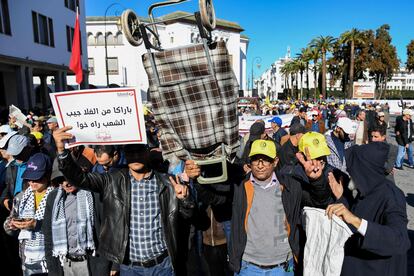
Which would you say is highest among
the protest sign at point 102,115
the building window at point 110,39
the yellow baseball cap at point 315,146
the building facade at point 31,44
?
the building window at point 110,39

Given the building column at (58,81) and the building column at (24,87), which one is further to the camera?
the building column at (58,81)

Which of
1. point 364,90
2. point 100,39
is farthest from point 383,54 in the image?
point 100,39

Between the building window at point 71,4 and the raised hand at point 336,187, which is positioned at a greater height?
the building window at point 71,4

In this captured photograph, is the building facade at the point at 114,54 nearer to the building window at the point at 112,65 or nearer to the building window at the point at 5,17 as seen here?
the building window at the point at 112,65

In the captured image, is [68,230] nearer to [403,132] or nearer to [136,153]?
[136,153]

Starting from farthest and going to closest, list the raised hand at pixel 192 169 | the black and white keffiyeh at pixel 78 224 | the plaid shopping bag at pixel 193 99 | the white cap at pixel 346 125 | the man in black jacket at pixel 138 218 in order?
the white cap at pixel 346 125
the black and white keffiyeh at pixel 78 224
the man in black jacket at pixel 138 218
the raised hand at pixel 192 169
the plaid shopping bag at pixel 193 99

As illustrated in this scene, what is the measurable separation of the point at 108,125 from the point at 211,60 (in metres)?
1.01

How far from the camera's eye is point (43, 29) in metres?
23.9

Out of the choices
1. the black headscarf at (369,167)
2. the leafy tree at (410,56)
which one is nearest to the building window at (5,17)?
the black headscarf at (369,167)

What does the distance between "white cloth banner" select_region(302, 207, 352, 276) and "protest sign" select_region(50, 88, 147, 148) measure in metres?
1.47

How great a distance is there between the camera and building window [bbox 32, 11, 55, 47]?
2256 cm

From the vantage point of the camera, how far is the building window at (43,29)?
2256cm

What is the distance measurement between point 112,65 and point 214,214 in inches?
2042

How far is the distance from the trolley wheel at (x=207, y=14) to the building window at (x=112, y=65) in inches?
2063
